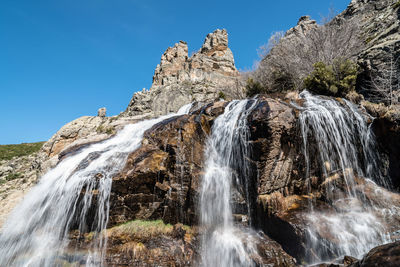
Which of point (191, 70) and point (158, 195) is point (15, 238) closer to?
point (158, 195)

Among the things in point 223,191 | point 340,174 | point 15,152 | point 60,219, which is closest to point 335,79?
point 340,174

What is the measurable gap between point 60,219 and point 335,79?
15.4 metres

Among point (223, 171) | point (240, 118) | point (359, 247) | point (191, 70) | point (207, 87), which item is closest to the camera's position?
point (359, 247)

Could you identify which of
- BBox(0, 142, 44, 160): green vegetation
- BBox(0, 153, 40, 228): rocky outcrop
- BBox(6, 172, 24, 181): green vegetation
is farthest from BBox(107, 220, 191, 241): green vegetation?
BBox(0, 142, 44, 160): green vegetation

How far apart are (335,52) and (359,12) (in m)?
16.7

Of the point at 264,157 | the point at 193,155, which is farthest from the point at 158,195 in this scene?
the point at 264,157

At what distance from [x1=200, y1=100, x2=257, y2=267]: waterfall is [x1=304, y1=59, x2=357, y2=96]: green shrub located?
5.85m

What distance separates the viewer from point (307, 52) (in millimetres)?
16672

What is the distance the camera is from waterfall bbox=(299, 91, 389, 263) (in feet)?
17.4

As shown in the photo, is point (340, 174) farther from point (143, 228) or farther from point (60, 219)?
point (60, 219)

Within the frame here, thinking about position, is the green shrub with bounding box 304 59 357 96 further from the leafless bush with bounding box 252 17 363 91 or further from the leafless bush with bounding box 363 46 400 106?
the leafless bush with bounding box 252 17 363 91

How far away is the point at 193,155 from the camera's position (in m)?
7.97

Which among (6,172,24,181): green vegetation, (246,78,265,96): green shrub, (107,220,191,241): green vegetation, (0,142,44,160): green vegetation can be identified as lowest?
(107,220,191,241): green vegetation

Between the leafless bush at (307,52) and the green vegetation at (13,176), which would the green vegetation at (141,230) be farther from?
the green vegetation at (13,176)
